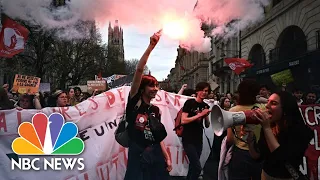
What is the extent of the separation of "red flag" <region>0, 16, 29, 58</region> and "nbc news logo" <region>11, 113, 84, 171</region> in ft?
18.4

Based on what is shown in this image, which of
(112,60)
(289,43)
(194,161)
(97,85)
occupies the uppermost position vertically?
(112,60)

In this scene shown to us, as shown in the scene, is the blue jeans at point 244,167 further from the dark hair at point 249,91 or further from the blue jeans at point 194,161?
the blue jeans at point 194,161

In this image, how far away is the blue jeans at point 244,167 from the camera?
397cm

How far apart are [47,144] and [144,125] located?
254 centimetres

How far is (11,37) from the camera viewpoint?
35.8 feet

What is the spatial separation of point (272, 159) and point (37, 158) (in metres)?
4.04

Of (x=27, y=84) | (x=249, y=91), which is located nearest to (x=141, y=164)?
(x=249, y=91)

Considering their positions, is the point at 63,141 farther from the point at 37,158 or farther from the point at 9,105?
the point at 9,105

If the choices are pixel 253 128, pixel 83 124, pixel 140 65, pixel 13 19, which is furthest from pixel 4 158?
pixel 13 19

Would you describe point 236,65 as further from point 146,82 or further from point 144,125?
point 144,125

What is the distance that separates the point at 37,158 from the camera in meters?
5.84

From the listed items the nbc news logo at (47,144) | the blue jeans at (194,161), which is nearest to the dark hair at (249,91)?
the blue jeans at (194,161)

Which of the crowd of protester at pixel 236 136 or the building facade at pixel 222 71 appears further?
the building facade at pixel 222 71

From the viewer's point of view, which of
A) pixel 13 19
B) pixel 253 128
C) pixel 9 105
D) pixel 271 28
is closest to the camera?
pixel 253 128
